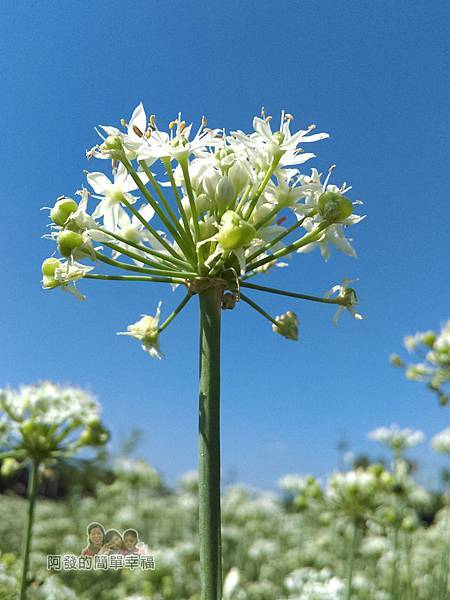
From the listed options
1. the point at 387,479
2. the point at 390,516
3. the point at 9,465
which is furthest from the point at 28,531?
the point at 390,516

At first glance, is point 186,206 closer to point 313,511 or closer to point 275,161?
point 275,161

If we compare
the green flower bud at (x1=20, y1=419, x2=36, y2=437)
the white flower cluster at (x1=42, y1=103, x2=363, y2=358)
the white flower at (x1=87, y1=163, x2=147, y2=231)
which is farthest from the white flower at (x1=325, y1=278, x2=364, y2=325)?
the green flower bud at (x1=20, y1=419, x2=36, y2=437)

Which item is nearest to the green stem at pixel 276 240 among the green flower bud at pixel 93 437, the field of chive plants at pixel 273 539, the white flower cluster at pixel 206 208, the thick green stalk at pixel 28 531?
the white flower cluster at pixel 206 208

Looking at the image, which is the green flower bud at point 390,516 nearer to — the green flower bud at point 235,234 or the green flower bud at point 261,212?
the green flower bud at point 261,212

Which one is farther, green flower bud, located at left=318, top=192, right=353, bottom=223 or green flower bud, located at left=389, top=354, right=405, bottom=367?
green flower bud, located at left=389, top=354, right=405, bottom=367

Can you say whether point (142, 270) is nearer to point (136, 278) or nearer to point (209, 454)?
point (136, 278)

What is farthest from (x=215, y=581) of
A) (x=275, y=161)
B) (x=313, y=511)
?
(x=313, y=511)

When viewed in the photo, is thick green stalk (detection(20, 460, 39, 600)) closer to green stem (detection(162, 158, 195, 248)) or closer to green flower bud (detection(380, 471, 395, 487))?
green stem (detection(162, 158, 195, 248))
